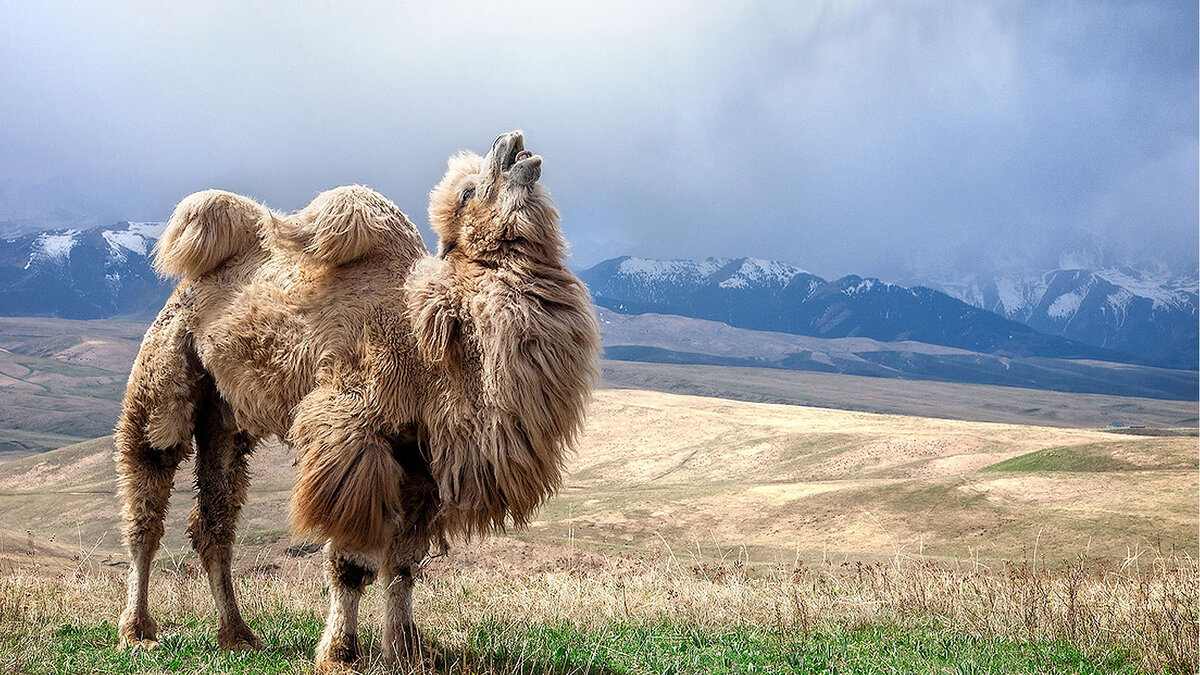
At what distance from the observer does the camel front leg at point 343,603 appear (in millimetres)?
4488

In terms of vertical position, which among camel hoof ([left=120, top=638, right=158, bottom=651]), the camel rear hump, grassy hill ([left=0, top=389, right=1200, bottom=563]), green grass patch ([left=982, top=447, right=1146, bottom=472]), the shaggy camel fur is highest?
the camel rear hump

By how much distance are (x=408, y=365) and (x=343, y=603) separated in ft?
4.25

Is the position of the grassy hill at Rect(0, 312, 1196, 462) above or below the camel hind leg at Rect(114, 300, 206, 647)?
below

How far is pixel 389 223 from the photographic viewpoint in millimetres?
5305

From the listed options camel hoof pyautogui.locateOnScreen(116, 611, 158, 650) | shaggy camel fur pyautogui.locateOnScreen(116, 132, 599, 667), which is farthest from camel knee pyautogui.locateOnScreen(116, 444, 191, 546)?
shaggy camel fur pyautogui.locateOnScreen(116, 132, 599, 667)

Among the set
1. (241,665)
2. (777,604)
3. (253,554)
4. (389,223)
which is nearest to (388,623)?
(241,665)

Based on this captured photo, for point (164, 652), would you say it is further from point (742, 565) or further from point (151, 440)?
point (742, 565)

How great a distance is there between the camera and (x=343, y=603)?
457 cm

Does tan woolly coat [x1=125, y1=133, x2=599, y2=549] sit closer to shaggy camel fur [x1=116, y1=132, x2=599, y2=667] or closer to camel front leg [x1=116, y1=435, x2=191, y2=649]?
shaggy camel fur [x1=116, y1=132, x2=599, y2=667]

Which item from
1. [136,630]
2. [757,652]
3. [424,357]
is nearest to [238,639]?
[136,630]

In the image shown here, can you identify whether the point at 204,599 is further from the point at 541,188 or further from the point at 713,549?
the point at 713,549

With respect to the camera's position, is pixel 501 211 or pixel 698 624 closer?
pixel 501 211

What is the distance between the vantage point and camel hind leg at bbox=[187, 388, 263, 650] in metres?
5.93

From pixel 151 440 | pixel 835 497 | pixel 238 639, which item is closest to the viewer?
pixel 238 639
